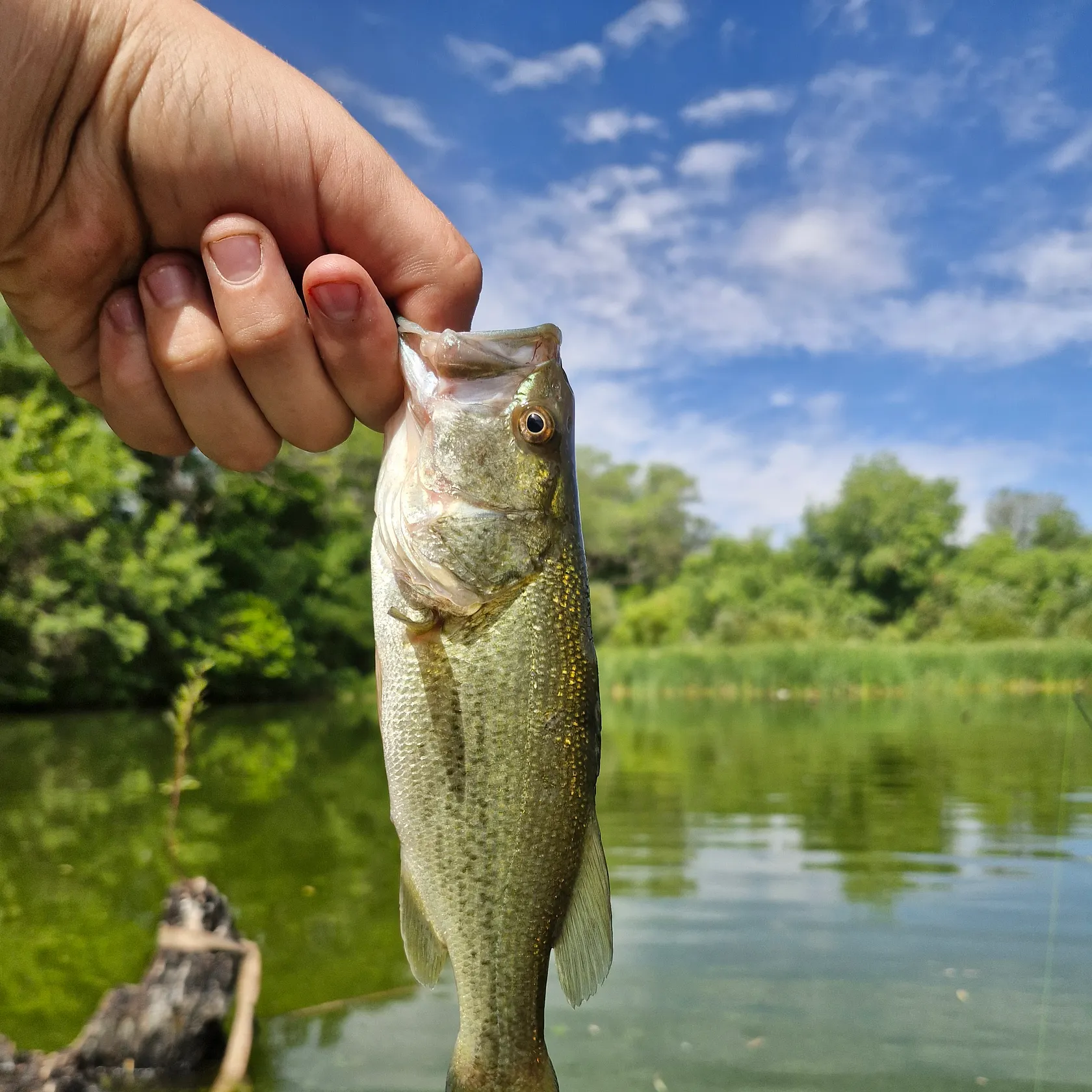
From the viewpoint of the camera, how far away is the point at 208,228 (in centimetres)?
228

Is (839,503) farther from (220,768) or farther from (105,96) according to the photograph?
(105,96)

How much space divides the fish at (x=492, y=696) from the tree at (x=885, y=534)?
228 feet

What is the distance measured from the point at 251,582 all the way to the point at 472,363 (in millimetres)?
36888

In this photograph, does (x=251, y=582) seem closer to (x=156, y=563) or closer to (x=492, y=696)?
(x=156, y=563)

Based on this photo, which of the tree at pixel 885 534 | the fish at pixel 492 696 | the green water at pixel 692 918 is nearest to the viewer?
the fish at pixel 492 696

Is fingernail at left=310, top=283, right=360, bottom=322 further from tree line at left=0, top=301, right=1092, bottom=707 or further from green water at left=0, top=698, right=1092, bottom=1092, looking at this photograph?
tree line at left=0, top=301, right=1092, bottom=707

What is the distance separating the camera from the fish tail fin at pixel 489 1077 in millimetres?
2232

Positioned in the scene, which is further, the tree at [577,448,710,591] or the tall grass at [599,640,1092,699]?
the tree at [577,448,710,591]

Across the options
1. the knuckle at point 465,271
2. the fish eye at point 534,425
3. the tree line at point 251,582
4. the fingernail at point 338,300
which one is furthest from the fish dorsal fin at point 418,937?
the tree line at point 251,582

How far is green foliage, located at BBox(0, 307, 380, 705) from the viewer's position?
27469mm

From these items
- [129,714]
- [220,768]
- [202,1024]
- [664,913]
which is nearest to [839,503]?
[129,714]

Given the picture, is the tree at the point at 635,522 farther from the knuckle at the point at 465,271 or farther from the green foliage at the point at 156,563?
the knuckle at the point at 465,271

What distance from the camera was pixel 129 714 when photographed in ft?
103

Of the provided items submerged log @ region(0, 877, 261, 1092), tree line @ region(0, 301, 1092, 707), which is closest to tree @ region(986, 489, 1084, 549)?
tree line @ region(0, 301, 1092, 707)
